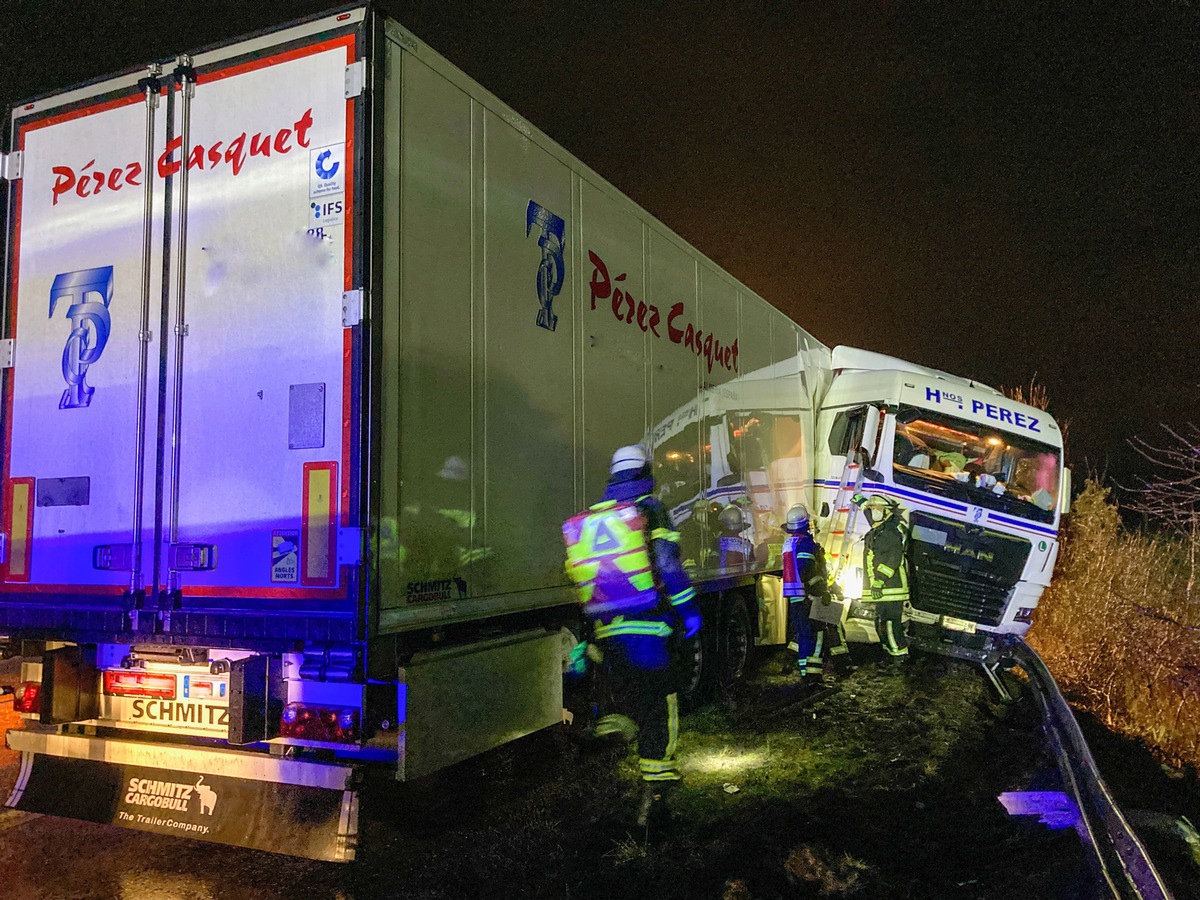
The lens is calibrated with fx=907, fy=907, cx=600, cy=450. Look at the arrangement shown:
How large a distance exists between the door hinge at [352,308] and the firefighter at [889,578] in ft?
19.7

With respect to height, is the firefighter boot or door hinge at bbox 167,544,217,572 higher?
door hinge at bbox 167,544,217,572

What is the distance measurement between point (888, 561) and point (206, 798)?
20.0 ft

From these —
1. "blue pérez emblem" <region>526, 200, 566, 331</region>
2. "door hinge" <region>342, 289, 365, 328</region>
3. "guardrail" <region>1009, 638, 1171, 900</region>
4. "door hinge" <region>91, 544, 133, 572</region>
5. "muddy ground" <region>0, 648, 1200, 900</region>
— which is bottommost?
"muddy ground" <region>0, 648, 1200, 900</region>

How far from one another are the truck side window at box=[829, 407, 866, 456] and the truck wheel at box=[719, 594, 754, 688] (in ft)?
7.44

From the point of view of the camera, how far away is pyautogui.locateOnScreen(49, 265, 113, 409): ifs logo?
14.0 ft

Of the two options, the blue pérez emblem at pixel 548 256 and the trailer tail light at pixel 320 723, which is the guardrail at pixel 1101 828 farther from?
the blue pérez emblem at pixel 548 256

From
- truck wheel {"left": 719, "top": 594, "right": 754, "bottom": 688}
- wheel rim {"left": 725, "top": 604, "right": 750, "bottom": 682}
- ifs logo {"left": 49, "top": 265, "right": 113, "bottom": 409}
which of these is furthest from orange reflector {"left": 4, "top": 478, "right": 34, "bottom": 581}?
wheel rim {"left": 725, "top": 604, "right": 750, "bottom": 682}

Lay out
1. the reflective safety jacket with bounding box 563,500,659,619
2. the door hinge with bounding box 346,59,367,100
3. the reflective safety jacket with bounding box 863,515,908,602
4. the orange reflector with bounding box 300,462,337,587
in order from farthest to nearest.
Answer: the reflective safety jacket with bounding box 863,515,908,602 → the reflective safety jacket with bounding box 563,500,659,619 → the door hinge with bounding box 346,59,367,100 → the orange reflector with bounding box 300,462,337,587

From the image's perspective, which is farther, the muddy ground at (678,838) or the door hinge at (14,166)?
the door hinge at (14,166)

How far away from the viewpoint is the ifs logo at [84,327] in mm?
4277

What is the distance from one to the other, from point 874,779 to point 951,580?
3999 millimetres

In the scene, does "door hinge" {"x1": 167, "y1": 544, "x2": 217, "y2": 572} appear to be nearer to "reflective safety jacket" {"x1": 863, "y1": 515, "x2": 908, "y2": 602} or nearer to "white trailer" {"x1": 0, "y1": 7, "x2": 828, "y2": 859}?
"white trailer" {"x1": 0, "y1": 7, "x2": 828, "y2": 859}

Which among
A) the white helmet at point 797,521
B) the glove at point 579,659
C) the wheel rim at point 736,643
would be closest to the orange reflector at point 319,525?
the glove at point 579,659

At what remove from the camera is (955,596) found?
904 cm
